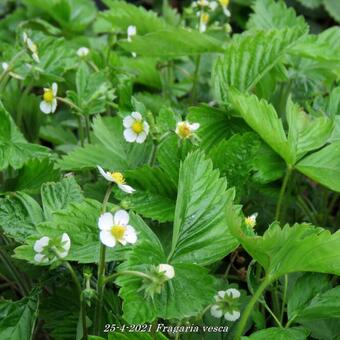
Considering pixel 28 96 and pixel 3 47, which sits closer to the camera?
pixel 28 96

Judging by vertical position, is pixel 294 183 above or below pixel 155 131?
below

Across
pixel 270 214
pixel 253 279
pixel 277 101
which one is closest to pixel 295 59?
pixel 277 101

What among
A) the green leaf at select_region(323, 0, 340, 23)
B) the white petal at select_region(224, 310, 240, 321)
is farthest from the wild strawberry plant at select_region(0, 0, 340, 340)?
the green leaf at select_region(323, 0, 340, 23)

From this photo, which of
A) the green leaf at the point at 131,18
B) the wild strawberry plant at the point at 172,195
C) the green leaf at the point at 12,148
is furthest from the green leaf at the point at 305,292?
the green leaf at the point at 131,18

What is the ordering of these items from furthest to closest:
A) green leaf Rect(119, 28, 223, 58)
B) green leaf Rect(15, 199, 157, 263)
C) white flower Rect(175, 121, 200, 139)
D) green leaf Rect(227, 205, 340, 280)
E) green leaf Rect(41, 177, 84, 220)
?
green leaf Rect(119, 28, 223, 58) < white flower Rect(175, 121, 200, 139) < green leaf Rect(41, 177, 84, 220) < green leaf Rect(15, 199, 157, 263) < green leaf Rect(227, 205, 340, 280)

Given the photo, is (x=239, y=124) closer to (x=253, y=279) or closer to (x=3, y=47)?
(x=253, y=279)

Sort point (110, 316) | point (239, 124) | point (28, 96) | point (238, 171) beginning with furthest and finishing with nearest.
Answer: point (28, 96) < point (239, 124) < point (238, 171) < point (110, 316)

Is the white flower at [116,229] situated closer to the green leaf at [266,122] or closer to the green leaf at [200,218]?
the green leaf at [200,218]

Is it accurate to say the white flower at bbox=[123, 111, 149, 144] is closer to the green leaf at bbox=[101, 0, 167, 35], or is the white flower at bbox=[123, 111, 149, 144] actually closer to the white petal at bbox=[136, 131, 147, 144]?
the white petal at bbox=[136, 131, 147, 144]
